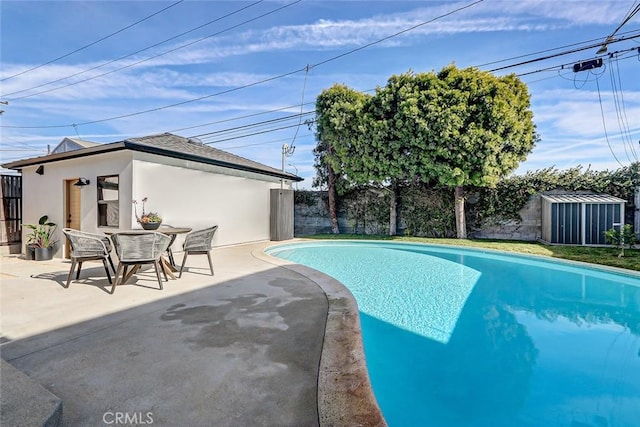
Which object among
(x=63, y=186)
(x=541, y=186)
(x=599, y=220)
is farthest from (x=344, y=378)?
(x=541, y=186)

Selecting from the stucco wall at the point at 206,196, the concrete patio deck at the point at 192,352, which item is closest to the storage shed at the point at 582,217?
the concrete patio deck at the point at 192,352

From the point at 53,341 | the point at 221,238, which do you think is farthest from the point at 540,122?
the point at 53,341

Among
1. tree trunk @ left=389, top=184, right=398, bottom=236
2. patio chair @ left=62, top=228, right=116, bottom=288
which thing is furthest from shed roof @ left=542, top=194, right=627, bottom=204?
patio chair @ left=62, top=228, right=116, bottom=288

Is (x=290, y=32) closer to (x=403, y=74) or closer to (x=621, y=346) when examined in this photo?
(x=403, y=74)

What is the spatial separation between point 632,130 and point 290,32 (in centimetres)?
1305

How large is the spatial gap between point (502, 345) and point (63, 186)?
33.4ft

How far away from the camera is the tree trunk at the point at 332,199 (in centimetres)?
1498

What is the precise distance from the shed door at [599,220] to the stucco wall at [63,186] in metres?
14.1

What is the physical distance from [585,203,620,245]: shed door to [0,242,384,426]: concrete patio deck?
1064cm

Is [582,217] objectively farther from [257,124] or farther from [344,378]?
[257,124]

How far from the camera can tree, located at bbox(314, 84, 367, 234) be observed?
13125 millimetres

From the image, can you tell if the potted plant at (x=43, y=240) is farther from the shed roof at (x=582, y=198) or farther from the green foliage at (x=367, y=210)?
the shed roof at (x=582, y=198)

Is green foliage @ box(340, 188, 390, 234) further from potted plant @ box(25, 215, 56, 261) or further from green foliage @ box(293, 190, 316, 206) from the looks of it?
potted plant @ box(25, 215, 56, 261)

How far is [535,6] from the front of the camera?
855cm
